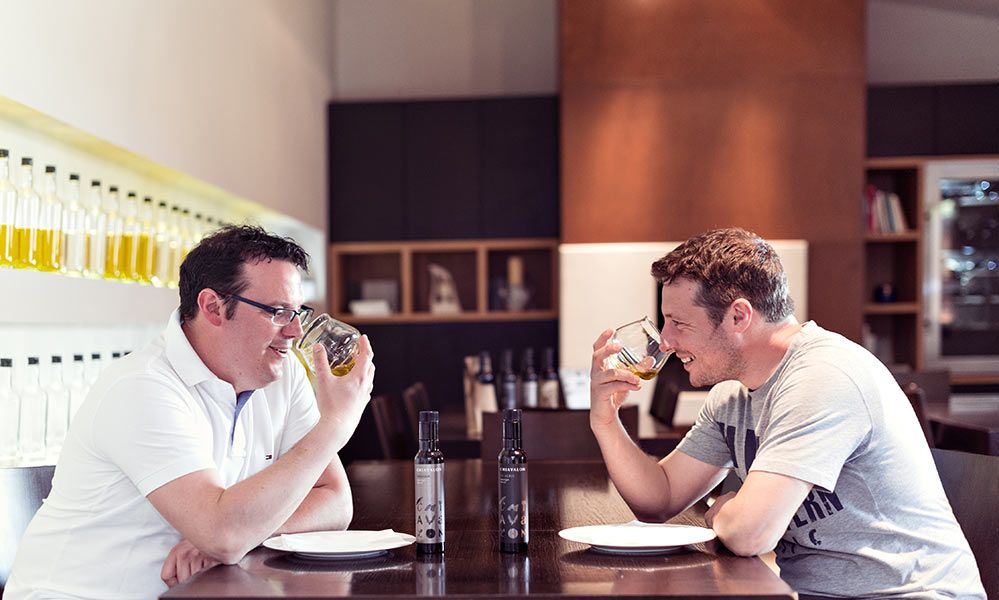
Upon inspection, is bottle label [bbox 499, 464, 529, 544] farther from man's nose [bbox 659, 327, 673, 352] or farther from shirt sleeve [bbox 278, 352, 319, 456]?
shirt sleeve [bbox 278, 352, 319, 456]

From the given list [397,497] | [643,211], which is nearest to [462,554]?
[397,497]

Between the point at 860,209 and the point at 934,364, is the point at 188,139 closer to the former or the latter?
the point at 860,209

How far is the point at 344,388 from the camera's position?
5.96ft

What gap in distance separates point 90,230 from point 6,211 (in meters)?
0.59

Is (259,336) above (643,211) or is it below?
below

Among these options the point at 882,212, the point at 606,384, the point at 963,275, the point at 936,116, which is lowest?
the point at 606,384

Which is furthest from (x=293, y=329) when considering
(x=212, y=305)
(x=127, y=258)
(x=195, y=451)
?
(x=127, y=258)

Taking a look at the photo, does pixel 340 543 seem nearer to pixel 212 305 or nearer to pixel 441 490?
pixel 441 490

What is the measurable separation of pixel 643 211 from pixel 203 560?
4753mm

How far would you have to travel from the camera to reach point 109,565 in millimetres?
1766

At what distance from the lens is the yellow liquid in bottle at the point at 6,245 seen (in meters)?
2.90

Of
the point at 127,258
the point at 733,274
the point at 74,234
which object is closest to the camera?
the point at 733,274

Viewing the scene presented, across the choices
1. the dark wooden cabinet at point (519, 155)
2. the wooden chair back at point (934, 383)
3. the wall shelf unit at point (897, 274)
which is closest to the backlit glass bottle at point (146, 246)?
the dark wooden cabinet at point (519, 155)

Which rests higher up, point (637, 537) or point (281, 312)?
point (281, 312)
